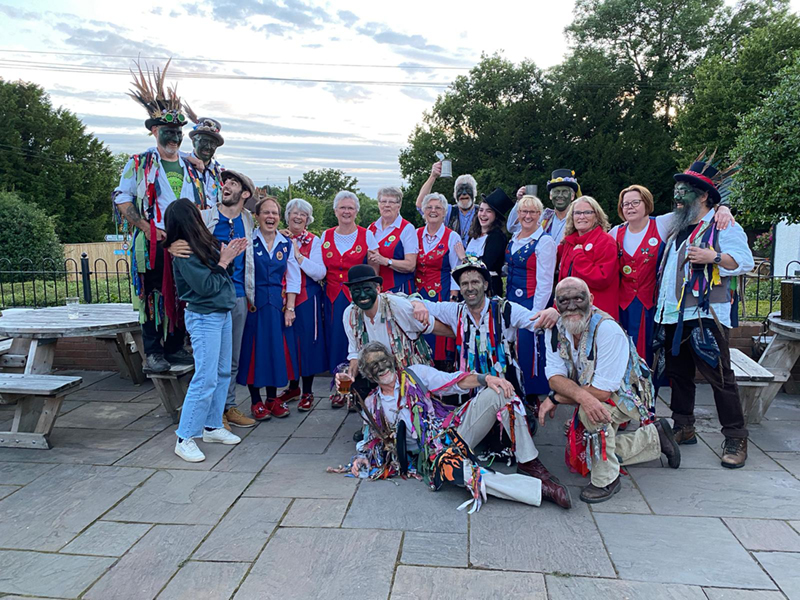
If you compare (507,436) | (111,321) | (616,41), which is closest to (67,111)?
(616,41)

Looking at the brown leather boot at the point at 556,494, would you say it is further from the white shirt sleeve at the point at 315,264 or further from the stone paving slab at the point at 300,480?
the white shirt sleeve at the point at 315,264

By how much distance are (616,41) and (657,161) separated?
7.26 metres

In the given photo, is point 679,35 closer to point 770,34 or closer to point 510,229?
point 770,34

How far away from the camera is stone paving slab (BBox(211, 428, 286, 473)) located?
12.1 feet

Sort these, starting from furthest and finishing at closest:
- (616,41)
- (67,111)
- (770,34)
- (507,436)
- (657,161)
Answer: (67,111) → (616,41) → (657,161) → (770,34) → (507,436)

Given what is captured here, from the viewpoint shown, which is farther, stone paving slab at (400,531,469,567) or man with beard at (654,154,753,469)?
man with beard at (654,154,753,469)

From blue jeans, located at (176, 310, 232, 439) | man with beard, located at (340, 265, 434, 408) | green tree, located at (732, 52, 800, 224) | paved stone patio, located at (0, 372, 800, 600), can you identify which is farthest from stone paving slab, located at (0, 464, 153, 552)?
green tree, located at (732, 52, 800, 224)

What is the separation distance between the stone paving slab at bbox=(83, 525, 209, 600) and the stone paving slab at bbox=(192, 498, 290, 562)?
9 centimetres

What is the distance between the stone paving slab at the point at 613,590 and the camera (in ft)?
7.58

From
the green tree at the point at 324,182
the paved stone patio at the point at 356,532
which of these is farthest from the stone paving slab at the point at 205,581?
the green tree at the point at 324,182

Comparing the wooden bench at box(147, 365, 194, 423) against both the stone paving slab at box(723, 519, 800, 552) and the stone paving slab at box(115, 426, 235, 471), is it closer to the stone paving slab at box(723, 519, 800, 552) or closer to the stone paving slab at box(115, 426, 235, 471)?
Answer: the stone paving slab at box(115, 426, 235, 471)

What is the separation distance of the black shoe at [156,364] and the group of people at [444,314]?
22 millimetres

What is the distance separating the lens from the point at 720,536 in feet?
9.04

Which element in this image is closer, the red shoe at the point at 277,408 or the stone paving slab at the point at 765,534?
the stone paving slab at the point at 765,534
